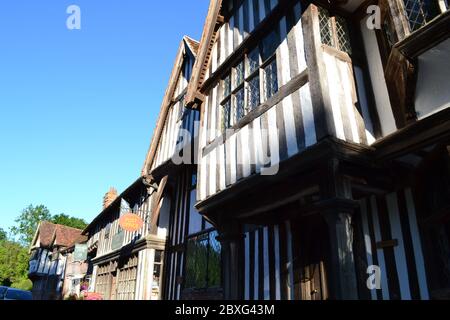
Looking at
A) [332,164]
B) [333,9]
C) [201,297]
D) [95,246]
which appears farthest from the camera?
[95,246]

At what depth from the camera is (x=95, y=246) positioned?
20.0 meters

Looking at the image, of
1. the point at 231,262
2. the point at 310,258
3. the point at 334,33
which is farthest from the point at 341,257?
the point at 334,33

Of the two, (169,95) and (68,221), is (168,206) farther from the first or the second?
(68,221)

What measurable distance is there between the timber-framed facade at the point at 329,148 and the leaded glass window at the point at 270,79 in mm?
Result: 22

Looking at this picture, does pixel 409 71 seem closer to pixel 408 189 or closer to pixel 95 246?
pixel 408 189

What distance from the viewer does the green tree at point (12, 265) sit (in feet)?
152

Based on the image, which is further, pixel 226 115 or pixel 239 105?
pixel 226 115

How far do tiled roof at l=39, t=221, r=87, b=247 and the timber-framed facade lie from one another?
24939mm

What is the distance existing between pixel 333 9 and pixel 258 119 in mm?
2111

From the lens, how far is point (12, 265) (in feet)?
160

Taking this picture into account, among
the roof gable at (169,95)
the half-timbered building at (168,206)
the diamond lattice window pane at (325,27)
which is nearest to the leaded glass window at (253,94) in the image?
the diamond lattice window pane at (325,27)

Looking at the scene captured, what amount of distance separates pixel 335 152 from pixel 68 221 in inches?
2789

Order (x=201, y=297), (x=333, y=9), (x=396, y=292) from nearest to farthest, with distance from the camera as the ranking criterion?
(x=396, y=292)
(x=333, y=9)
(x=201, y=297)
